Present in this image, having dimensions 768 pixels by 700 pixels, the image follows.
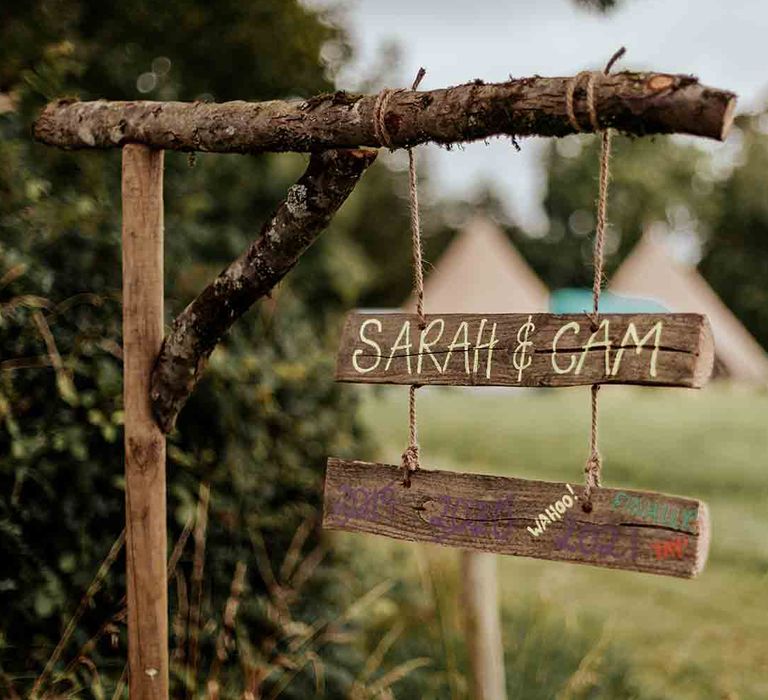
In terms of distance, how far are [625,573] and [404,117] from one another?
14.8 feet

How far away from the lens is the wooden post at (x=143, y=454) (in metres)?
2.40

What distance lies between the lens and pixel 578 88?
175 centimetres

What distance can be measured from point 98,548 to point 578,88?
2250mm

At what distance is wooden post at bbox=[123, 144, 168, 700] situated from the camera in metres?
2.40

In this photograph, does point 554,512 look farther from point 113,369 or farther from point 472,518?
point 113,369

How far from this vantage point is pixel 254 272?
2271 mm

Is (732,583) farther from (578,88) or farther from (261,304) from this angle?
(578,88)

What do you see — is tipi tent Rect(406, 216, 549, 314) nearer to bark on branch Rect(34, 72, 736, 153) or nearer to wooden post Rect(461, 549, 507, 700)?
wooden post Rect(461, 549, 507, 700)

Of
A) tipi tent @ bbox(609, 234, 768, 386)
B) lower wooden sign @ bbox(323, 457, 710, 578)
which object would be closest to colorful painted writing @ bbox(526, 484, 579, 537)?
lower wooden sign @ bbox(323, 457, 710, 578)

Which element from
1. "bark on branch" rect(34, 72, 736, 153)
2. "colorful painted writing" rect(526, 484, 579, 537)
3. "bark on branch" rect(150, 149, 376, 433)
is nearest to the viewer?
"bark on branch" rect(34, 72, 736, 153)

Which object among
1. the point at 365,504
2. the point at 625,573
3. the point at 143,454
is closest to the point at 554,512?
the point at 365,504

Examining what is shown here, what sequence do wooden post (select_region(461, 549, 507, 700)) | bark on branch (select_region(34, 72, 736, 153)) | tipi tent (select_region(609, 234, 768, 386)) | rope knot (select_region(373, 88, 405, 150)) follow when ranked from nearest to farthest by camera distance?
bark on branch (select_region(34, 72, 736, 153)), rope knot (select_region(373, 88, 405, 150)), wooden post (select_region(461, 549, 507, 700)), tipi tent (select_region(609, 234, 768, 386))

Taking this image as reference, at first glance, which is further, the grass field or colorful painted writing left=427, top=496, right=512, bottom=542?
the grass field

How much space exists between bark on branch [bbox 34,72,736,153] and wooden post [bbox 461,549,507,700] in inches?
74.7
